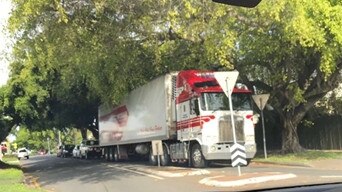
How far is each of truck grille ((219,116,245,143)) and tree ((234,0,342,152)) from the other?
10.4 ft

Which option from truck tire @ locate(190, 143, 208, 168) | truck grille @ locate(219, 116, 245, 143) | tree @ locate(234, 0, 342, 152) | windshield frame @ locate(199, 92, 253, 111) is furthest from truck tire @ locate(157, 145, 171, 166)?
tree @ locate(234, 0, 342, 152)

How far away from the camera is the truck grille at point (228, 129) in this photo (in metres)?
21.9

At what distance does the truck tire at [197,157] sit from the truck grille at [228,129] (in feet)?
3.49

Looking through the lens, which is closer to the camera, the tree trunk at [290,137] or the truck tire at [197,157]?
the truck tire at [197,157]

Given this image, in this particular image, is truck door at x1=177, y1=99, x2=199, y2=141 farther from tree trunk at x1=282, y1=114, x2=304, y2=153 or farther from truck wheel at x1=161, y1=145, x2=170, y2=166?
tree trunk at x1=282, y1=114, x2=304, y2=153

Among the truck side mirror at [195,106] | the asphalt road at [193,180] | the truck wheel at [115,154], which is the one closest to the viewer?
the asphalt road at [193,180]

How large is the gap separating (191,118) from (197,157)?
1.60 m

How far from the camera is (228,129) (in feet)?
72.0

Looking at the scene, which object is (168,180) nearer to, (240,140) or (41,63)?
(240,140)

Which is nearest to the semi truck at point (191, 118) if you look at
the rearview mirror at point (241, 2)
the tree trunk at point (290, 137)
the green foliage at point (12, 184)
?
the tree trunk at point (290, 137)

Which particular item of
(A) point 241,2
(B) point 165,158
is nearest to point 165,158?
(B) point 165,158

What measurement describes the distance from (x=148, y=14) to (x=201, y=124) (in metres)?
4.97

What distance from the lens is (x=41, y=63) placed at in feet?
72.1

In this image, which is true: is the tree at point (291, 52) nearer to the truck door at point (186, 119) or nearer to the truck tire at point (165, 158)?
the truck door at point (186, 119)
